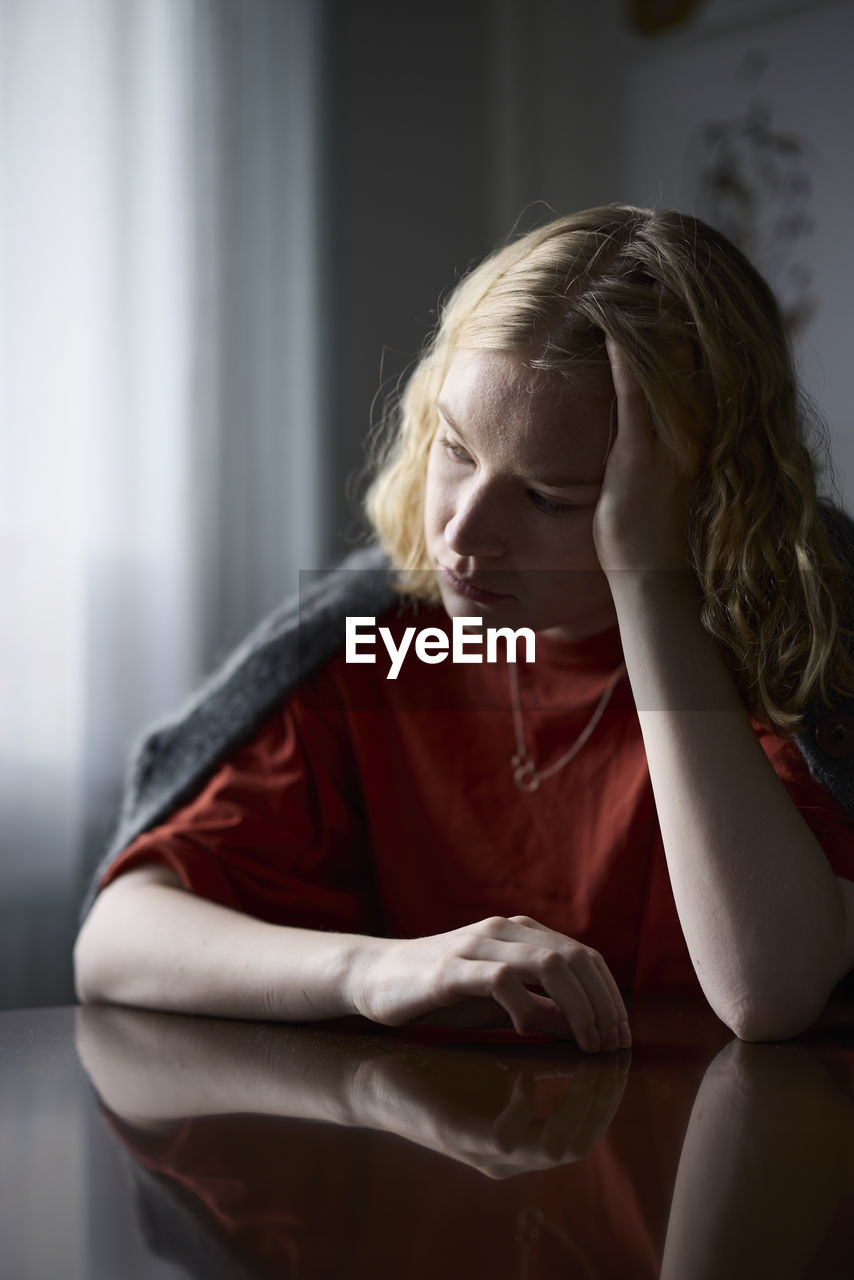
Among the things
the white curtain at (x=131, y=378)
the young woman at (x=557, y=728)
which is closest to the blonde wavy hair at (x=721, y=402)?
the young woman at (x=557, y=728)

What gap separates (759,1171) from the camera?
48 centimetres

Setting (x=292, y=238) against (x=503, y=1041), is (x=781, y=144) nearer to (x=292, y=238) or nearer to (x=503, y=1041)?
(x=292, y=238)

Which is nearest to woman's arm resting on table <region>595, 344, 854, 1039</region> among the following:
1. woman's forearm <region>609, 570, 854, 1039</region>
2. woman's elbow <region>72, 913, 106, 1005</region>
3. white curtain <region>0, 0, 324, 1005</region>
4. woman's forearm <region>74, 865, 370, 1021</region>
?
woman's forearm <region>609, 570, 854, 1039</region>

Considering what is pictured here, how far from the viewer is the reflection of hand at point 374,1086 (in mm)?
516

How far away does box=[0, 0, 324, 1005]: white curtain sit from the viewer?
1.81 metres

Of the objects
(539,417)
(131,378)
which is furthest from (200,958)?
(131,378)

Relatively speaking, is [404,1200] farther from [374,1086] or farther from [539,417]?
[539,417]

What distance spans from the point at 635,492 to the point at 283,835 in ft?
1.25

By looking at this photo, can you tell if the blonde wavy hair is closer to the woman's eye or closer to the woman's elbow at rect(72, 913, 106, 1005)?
the woman's eye

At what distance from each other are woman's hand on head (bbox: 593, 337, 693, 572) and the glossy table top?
12.6 inches

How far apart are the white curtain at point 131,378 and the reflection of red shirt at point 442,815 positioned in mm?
973

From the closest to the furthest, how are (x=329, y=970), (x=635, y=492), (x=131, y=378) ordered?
1. (x=329, y=970)
2. (x=635, y=492)
3. (x=131, y=378)

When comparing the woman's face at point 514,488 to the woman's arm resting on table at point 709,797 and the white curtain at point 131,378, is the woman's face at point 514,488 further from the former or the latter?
the white curtain at point 131,378

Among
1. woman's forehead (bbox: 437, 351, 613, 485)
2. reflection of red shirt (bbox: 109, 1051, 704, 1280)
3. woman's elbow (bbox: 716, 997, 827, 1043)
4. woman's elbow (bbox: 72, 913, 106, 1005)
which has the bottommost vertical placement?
woman's elbow (bbox: 72, 913, 106, 1005)
